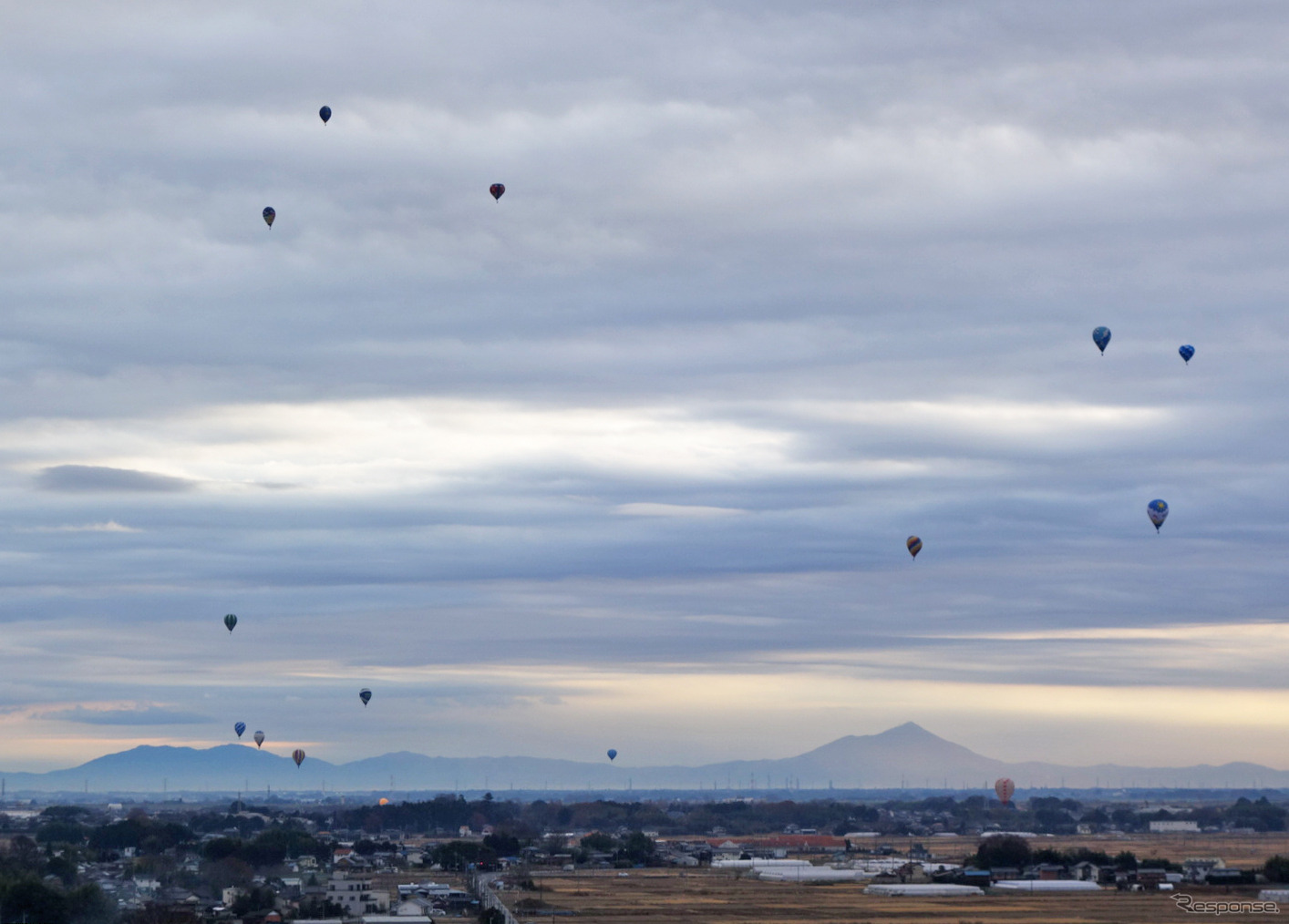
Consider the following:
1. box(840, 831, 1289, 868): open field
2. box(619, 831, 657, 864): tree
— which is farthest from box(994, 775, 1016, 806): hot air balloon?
box(619, 831, 657, 864): tree

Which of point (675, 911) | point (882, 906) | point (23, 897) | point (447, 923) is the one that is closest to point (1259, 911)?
point (882, 906)

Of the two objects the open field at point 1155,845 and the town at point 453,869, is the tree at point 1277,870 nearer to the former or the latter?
the town at point 453,869

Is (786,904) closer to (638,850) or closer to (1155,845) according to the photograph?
(638,850)

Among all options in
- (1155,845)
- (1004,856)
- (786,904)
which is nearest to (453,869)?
(1004,856)

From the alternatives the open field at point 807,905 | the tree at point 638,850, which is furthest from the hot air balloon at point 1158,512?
the tree at point 638,850

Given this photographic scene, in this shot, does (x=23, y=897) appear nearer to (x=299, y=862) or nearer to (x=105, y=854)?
(x=299, y=862)

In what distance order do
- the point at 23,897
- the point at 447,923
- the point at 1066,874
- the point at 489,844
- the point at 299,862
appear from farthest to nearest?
the point at 489,844
the point at 299,862
the point at 1066,874
the point at 447,923
the point at 23,897
